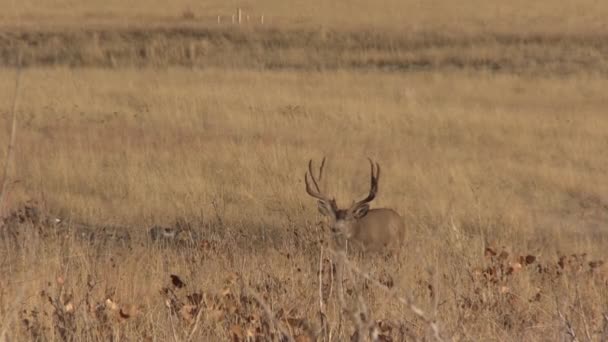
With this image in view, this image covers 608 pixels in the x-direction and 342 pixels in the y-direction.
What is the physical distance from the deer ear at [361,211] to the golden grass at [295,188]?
0.35 m

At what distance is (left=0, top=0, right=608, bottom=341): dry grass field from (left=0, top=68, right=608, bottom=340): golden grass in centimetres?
3

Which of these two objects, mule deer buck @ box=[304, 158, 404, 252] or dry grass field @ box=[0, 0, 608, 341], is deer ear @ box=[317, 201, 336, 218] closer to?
mule deer buck @ box=[304, 158, 404, 252]

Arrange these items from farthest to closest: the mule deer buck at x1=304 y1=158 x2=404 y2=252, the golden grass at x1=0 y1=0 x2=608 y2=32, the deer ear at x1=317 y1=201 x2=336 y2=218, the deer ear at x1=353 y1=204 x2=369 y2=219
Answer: the golden grass at x1=0 y1=0 x2=608 y2=32 < the deer ear at x1=353 y1=204 x2=369 y2=219 < the deer ear at x1=317 y1=201 x2=336 y2=218 < the mule deer buck at x1=304 y1=158 x2=404 y2=252

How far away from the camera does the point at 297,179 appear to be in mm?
12031

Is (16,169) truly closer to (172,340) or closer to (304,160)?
(304,160)

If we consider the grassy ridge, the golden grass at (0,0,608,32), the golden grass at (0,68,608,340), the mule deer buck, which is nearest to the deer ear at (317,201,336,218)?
the mule deer buck

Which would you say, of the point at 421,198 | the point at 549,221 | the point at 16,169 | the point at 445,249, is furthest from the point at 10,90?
the point at 445,249

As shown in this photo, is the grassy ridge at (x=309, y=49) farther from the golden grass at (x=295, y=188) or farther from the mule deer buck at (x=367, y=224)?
the mule deer buck at (x=367, y=224)

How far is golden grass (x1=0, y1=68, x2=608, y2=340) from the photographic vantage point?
462cm

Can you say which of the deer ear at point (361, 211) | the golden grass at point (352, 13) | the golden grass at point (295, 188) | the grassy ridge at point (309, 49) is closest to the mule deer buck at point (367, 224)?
the deer ear at point (361, 211)

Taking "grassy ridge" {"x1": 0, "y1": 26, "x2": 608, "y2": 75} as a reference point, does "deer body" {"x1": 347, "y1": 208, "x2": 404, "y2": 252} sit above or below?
above

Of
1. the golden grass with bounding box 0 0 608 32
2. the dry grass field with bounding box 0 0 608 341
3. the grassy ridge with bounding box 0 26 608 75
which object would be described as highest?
the dry grass field with bounding box 0 0 608 341

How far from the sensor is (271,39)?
30625mm

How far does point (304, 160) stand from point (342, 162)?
0.53 meters
